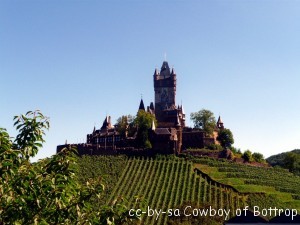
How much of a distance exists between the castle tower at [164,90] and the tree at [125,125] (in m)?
15.1

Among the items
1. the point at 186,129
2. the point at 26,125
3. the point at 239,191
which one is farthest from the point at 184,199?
the point at 26,125

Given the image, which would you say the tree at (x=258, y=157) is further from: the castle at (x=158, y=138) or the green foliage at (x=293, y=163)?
the green foliage at (x=293, y=163)

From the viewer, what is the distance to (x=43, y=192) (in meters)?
8.72

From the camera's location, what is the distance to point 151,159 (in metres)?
63.6

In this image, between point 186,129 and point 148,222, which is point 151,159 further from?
point 148,222

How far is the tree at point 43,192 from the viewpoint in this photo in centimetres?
862

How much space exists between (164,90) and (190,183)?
45.4 m

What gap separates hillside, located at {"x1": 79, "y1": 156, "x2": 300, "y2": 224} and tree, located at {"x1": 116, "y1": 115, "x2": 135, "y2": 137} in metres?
10.8

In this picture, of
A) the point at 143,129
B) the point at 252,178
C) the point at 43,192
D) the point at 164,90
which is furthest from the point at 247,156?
the point at 43,192

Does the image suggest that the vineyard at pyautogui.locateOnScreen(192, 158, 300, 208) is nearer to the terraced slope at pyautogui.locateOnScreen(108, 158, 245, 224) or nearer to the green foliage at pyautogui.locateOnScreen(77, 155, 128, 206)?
the terraced slope at pyautogui.locateOnScreen(108, 158, 245, 224)

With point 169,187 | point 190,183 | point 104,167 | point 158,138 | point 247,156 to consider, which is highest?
point 158,138

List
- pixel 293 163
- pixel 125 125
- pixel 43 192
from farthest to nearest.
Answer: pixel 293 163, pixel 125 125, pixel 43 192

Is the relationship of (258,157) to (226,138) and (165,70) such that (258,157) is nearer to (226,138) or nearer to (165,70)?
(226,138)

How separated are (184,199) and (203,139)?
84.1 ft
